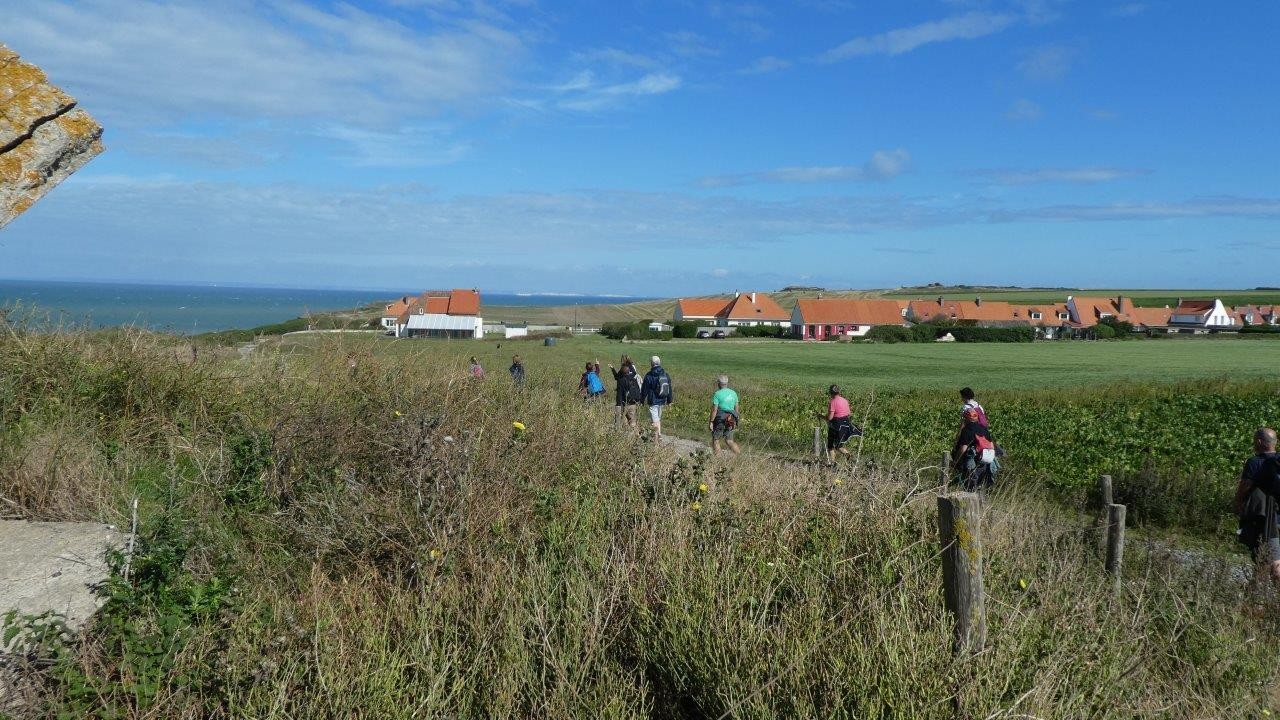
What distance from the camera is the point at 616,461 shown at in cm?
698

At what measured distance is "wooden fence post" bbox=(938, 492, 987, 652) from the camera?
3777 millimetres

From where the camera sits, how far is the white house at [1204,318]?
379ft

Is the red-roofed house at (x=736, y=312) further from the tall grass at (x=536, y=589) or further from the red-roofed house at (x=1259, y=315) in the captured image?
the tall grass at (x=536, y=589)

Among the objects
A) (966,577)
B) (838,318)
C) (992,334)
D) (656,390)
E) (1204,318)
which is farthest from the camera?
(1204,318)

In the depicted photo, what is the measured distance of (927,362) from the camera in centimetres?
5347

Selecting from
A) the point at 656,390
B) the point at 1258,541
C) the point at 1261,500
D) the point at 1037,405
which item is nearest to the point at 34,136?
the point at 1261,500

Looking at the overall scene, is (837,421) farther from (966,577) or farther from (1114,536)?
(966,577)

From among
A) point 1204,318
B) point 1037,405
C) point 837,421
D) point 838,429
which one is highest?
point 1204,318

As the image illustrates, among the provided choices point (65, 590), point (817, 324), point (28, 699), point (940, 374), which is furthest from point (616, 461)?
point (817, 324)

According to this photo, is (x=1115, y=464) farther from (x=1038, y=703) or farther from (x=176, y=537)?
(x=176, y=537)

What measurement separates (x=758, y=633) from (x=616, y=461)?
10.7 ft

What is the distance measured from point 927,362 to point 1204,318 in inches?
3376

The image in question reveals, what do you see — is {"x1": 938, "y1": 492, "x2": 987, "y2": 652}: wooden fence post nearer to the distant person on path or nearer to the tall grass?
the tall grass

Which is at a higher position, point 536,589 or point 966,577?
point 966,577
